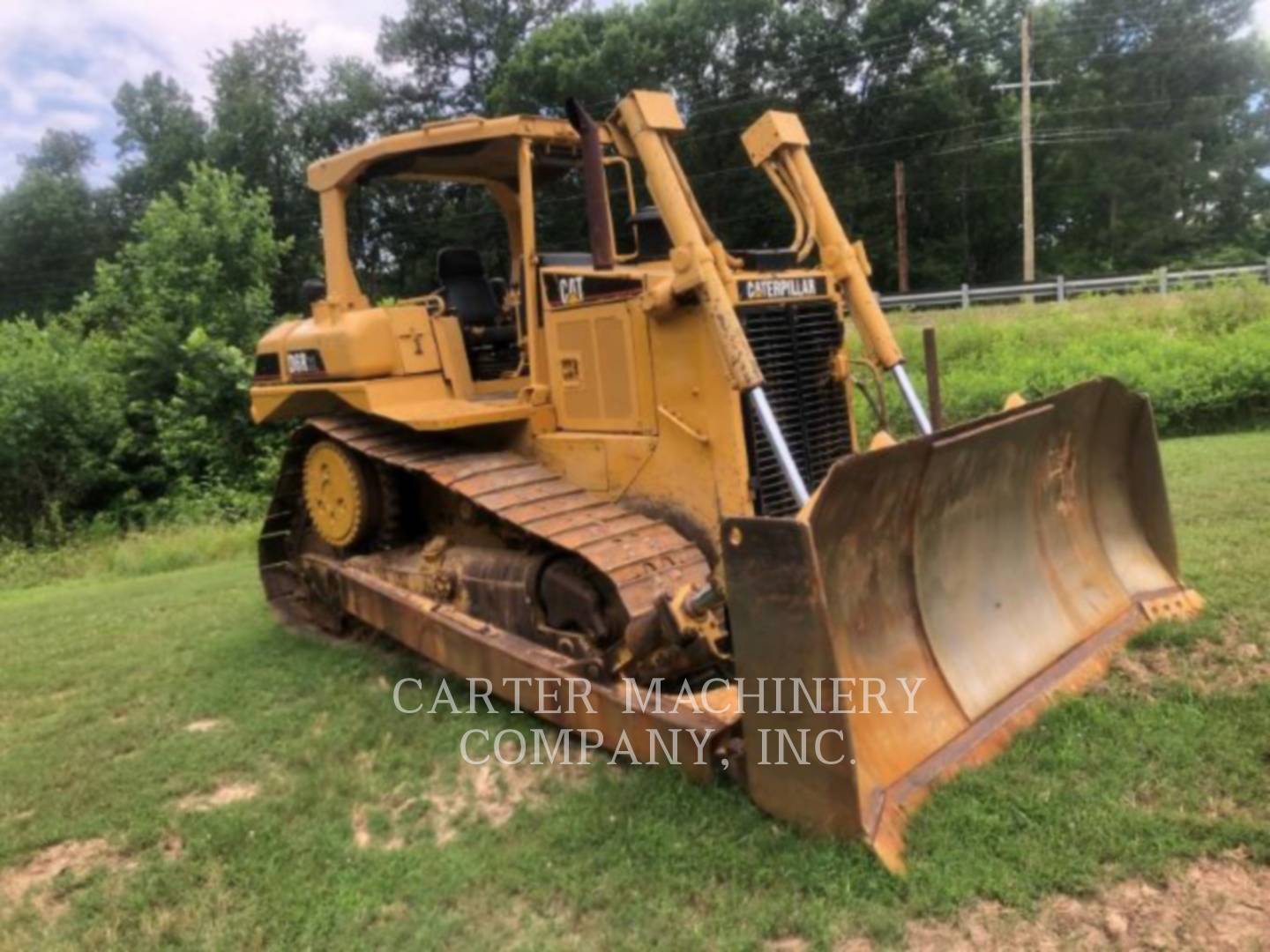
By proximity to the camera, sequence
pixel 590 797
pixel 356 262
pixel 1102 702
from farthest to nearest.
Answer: pixel 356 262 < pixel 1102 702 < pixel 590 797

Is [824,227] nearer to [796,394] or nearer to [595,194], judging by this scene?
[796,394]

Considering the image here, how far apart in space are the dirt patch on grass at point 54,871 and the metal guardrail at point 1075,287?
18.7 metres

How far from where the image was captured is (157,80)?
160 ft

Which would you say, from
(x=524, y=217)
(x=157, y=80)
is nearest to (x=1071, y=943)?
(x=524, y=217)

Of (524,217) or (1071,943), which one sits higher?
(524,217)

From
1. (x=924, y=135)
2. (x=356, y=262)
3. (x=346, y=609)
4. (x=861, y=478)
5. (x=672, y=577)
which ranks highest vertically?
(x=924, y=135)

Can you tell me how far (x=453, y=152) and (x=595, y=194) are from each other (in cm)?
114

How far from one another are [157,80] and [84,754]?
52.7m

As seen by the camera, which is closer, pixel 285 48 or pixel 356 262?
pixel 356 262

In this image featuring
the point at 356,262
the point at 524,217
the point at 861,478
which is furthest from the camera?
the point at 356,262

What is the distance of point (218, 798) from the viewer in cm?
424

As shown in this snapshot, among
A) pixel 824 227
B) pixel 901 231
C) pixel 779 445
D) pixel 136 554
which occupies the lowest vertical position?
pixel 136 554

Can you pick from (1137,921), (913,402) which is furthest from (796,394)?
(1137,921)

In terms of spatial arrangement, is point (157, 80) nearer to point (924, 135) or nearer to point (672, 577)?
point (924, 135)
